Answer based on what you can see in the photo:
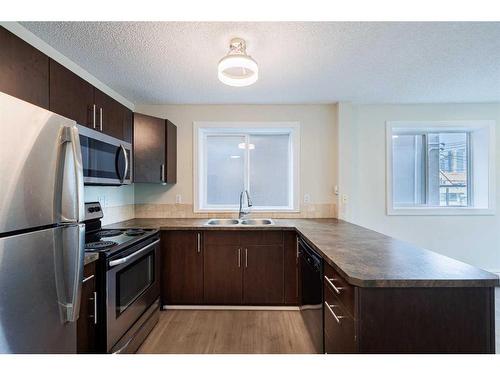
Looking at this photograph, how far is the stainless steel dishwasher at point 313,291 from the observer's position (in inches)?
61.4

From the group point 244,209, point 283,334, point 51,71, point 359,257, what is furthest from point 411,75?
point 51,71

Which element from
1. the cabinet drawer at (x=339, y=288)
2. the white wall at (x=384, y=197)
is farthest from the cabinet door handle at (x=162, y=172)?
the white wall at (x=384, y=197)

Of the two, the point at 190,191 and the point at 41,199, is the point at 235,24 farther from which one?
the point at 190,191

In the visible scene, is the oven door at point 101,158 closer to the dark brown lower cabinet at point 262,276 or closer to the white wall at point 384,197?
the dark brown lower cabinet at point 262,276

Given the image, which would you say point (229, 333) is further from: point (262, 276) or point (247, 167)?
point (247, 167)

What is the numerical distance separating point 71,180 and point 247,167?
7.43 ft

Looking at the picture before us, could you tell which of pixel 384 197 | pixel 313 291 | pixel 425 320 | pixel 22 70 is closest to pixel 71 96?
pixel 22 70

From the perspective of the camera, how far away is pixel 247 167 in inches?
127

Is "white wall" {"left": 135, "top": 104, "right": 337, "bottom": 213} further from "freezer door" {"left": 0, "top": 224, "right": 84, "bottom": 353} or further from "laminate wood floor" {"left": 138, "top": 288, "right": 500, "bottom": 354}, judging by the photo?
"freezer door" {"left": 0, "top": 224, "right": 84, "bottom": 353}

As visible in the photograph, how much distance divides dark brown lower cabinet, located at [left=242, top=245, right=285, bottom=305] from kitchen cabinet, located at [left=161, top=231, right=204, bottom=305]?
1.52 feet

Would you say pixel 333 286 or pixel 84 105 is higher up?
pixel 84 105

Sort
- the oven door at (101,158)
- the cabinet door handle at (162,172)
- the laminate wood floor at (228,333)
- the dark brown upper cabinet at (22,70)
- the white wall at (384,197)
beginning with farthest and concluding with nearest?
the white wall at (384,197) → the cabinet door handle at (162,172) → the laminate wood floor at (228,333) → the oven door at (101,158) → the dark brown upper cabinet at (22,70)

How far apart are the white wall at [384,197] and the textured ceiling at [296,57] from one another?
285 mm

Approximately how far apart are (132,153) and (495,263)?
14.4ft
